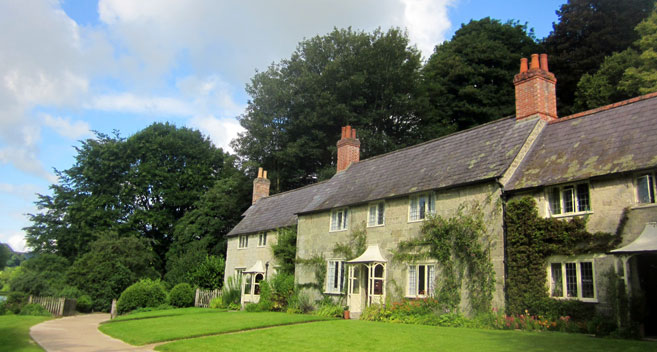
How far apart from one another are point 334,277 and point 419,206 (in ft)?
22.6

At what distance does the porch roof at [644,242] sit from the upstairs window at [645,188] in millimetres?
791

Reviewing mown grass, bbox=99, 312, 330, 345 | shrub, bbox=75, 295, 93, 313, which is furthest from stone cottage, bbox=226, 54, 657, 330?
shrub, bbox=75, 295, 93, 313

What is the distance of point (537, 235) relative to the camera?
1662 centimetres

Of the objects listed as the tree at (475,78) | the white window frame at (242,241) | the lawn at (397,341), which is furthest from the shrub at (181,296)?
the tree at (475,78)

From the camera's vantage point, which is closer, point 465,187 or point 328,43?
point 465,187

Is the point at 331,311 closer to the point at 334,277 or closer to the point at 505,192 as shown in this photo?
the point at 334,277

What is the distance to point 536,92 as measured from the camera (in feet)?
65.6

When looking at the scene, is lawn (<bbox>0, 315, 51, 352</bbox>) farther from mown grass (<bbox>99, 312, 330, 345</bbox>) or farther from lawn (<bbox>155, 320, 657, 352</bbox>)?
lawn (<bbox>155, 320, 657, 352</bbox>)

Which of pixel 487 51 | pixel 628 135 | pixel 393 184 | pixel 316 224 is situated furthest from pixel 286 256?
pixel 487 51

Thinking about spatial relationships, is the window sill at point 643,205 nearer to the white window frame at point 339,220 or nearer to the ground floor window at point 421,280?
the ground floor window at point 421,280

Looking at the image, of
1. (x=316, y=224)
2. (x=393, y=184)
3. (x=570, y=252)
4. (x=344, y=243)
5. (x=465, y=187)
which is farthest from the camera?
(x=316, y=224)

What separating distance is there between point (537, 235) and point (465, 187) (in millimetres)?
3868

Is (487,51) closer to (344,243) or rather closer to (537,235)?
(344,243)

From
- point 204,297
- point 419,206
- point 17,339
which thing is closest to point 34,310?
point 204,297
